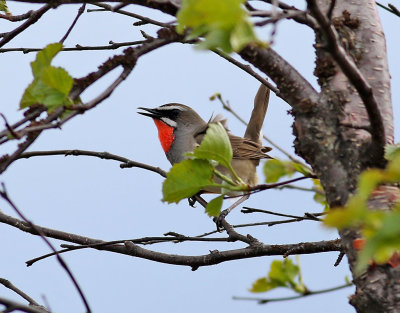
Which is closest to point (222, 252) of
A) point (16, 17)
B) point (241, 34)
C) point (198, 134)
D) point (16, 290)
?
point (16, 290)

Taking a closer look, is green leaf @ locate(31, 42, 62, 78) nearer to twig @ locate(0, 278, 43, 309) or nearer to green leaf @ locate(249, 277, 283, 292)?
green leaf @ locate(249, 277, 283, 292)

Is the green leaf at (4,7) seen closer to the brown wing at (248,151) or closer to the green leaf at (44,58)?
the green leaf at (44,58)

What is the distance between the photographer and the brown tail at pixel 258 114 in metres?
7.01

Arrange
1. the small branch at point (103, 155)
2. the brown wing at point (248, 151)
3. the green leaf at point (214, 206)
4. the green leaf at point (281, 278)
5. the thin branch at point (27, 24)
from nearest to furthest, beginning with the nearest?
1. the green leaf at point (281, 278)
2. the green leaf at point (214, 206)
3. the thin branch at point (27, 24)
4. the small branch at point (103, 155)
5. the brown wing at point (248, 151)

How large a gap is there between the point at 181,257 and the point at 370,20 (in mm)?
1890

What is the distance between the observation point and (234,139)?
7164 millimetres

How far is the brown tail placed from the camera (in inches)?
276

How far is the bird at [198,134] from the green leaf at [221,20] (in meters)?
5.30

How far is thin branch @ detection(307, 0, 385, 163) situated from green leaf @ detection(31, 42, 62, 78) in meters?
0.92

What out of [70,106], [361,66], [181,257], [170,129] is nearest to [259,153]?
[170,129]

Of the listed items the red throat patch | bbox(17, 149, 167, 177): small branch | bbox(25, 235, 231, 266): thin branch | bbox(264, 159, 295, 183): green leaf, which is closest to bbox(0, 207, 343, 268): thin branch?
bbox(25, 235, 231, 266): thin branch

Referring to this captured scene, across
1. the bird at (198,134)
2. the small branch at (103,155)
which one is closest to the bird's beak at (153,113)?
the bird at (198,134)

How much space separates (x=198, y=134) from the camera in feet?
23.8

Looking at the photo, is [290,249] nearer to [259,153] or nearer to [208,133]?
[208,133]
